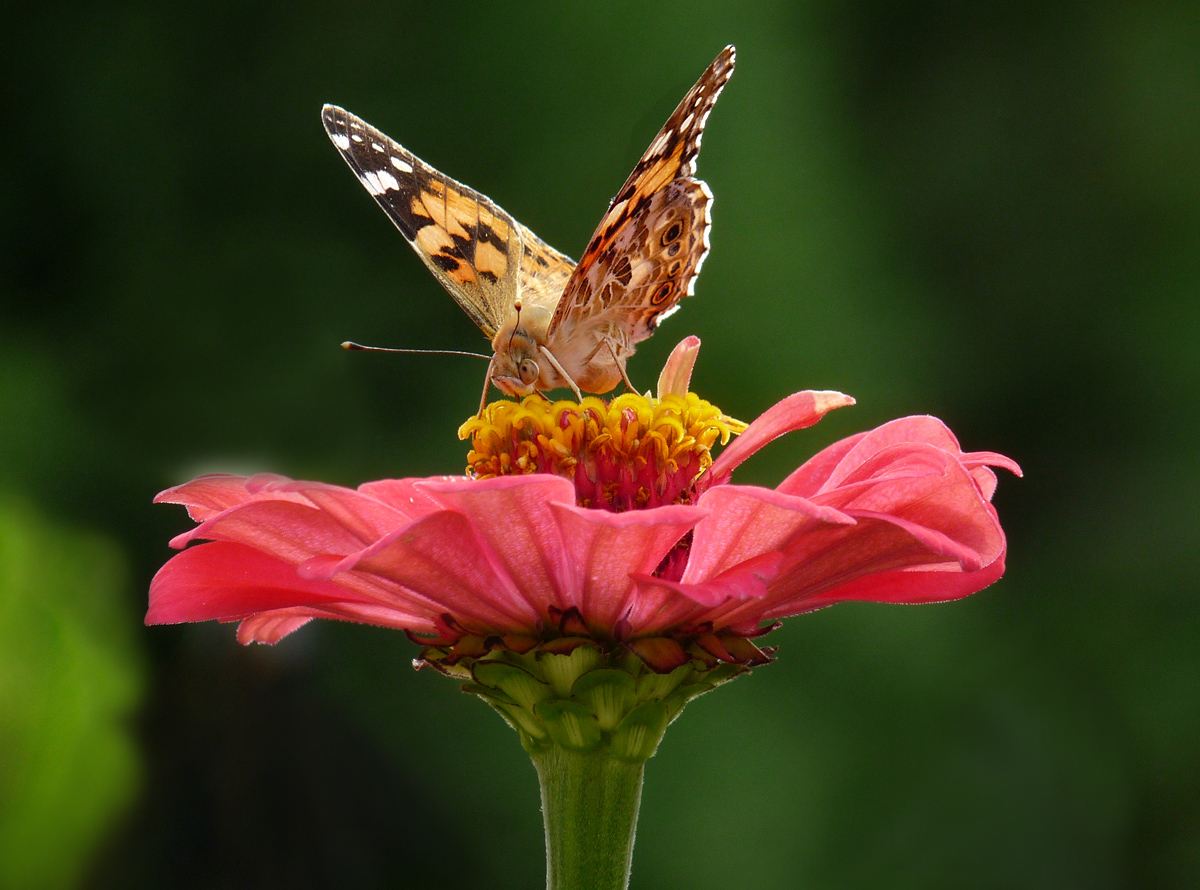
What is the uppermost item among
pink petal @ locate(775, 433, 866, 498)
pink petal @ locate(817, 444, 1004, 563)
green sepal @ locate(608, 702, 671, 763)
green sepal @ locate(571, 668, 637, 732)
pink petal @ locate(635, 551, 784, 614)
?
pink petal @ locate(817, 444, 1004, 563)

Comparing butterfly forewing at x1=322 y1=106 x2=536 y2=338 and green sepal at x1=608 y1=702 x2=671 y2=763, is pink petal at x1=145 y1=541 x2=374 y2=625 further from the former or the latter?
butterfly forewing at x1=322 y1=106 x2=536 y2=338

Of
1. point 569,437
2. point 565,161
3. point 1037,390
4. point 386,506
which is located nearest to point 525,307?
point 569,437

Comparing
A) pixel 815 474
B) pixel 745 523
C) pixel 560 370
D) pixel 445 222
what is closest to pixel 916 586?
pixel 815 474

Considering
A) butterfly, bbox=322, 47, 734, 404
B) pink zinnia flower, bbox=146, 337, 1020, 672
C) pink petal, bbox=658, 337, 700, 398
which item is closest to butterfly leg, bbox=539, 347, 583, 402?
butterfly, bbox=322, 47, 734, 404

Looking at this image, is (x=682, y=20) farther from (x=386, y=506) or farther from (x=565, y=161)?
(x=386, y=506)

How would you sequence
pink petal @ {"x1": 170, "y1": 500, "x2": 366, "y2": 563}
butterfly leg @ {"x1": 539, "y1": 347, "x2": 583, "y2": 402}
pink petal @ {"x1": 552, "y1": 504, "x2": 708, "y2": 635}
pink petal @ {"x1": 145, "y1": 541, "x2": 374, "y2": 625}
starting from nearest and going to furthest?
1. pink petal @ {"x1": 552, "y1": 504, "x2": 708, "y2": 635}
2. pink petal @ {"x1": 170, "y1": 500, "x2": 366, "y2": 563}
3. pink petal @ {"x1": 145, "y1": 541, "x2": 374, "y2": 625}
4. butterfly leg @ {"x1": 539, "y1": 347, "x2": 583, "y2": 402}

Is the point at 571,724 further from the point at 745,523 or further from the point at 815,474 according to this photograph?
the point at 815,474
